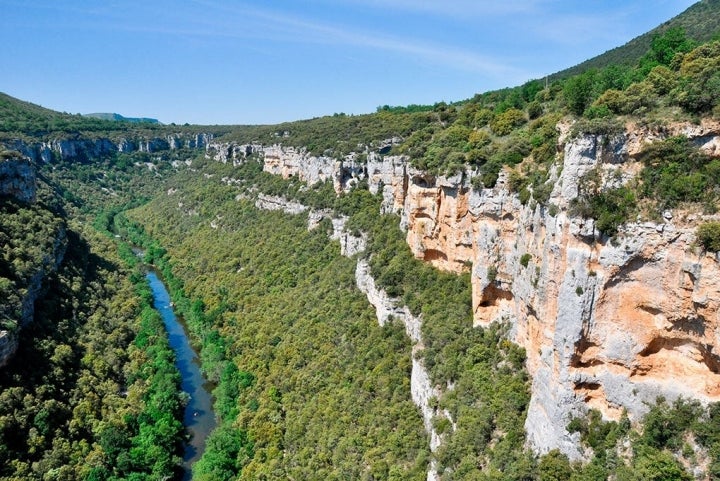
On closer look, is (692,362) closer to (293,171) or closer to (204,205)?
(293,171)

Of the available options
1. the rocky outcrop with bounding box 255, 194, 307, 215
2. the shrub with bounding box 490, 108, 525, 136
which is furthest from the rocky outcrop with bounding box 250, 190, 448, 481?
the shrub with bounding box 490, 108, 525, 136

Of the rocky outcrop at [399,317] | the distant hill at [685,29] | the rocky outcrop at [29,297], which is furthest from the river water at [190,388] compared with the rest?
the distant hill at [685,29]

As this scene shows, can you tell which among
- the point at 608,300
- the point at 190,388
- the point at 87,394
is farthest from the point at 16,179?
the point at 608,300

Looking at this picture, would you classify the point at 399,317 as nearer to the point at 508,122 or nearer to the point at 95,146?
the point at 508,122

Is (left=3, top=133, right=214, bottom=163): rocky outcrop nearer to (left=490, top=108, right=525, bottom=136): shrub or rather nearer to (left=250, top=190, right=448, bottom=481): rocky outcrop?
(left=250, top=190, right=448, bottom=481): rocky outcrop

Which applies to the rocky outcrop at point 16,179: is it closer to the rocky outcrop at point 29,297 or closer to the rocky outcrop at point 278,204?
the rocky outcrop at point 29,297

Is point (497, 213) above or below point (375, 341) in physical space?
above

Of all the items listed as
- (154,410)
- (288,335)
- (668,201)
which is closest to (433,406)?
(668,201)
